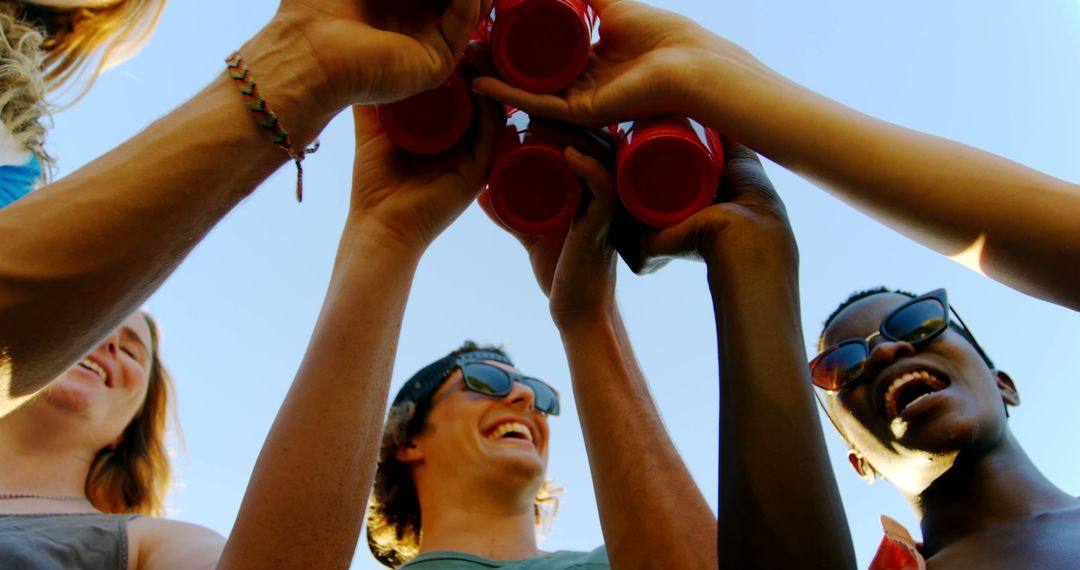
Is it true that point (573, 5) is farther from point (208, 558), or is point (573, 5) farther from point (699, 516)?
point (208, 558)

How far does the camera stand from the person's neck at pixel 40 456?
10.3ft

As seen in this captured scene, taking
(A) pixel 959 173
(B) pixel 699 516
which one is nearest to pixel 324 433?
(B) pixel 699 516

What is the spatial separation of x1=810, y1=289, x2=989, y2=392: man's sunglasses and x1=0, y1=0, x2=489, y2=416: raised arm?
95.2 inches

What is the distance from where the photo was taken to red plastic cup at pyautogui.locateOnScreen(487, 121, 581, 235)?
112 inches

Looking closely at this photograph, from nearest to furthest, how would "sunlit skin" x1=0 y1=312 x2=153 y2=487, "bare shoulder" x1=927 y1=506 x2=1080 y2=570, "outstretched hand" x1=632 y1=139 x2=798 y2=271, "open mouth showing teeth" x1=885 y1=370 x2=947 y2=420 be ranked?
"outstretched hand" x1=632 y1=139 x2=798 y2=271 < "bare shoulder" x1=927 y1=506 x2=1080 y2=570 < "sunlit skin" x1=0 y1=312 x2=153 y2=487 < "open mouth showing teeth" x1=885 y1=370 x2=947 y2=420

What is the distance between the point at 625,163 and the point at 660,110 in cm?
19

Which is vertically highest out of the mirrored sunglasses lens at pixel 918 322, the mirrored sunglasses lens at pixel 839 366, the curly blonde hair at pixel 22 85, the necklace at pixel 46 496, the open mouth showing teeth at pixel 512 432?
the curly blonde hair at pixel 22 85

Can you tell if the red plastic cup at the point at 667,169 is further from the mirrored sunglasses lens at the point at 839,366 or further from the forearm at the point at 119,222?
the mirrored sunglasses lens at the point at 839,366

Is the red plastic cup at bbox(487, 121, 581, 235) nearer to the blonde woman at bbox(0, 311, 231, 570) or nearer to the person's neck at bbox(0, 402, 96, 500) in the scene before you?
the blonde woman at bbox(0, 311, 231, 570)

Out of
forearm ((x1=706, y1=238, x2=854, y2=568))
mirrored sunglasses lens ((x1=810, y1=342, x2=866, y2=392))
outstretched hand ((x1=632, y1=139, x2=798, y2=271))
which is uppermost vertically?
mirrored sunglasses lens ((x1=810, y1=342, x2=866, y2=392))

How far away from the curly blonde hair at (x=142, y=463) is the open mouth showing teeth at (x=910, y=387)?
295 centimetres

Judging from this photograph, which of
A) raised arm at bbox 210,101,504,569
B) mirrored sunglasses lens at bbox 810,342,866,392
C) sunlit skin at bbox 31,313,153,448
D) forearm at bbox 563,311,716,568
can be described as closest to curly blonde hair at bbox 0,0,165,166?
sunlit skin at bbox 31,313,153,448

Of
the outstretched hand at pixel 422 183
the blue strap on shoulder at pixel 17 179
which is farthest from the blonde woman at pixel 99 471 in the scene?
the outstretched hand at pixel 422 183

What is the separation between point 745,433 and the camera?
7.59 feet
